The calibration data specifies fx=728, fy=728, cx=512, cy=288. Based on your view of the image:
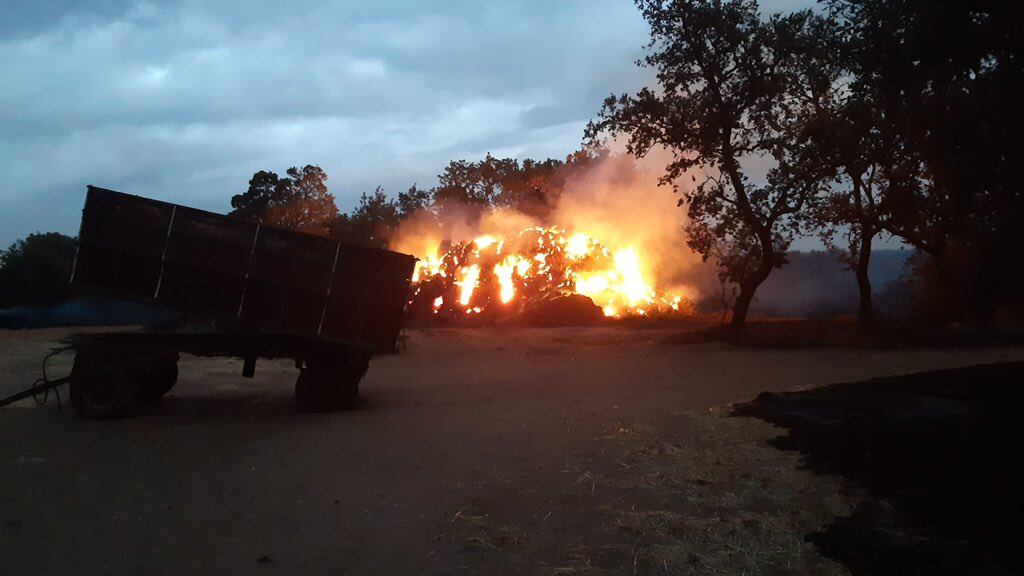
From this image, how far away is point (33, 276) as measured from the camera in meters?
32.3

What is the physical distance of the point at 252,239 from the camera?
35.5 feet

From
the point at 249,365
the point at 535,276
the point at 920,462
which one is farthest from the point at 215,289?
the point at 535,276

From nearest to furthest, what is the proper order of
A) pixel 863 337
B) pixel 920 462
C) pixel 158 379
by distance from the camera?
pixel 920 462 < pixel 158 379 < pixel 863 337

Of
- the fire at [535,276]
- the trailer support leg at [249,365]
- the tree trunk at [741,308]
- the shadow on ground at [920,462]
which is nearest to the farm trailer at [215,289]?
the trailer support leg at [249,365]

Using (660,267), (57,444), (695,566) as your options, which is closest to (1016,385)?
(695,566)

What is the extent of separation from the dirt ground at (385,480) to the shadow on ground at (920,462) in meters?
0.38

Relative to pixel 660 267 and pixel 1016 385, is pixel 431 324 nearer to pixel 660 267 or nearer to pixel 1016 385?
pixel 660 267

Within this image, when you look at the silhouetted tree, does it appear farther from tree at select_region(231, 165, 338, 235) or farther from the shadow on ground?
the shadow on ground

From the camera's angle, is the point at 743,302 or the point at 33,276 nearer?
the point at 743,302

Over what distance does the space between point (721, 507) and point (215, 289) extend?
7.88 meters

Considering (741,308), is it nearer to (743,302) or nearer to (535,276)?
(743,302)

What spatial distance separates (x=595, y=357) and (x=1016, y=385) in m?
10.7

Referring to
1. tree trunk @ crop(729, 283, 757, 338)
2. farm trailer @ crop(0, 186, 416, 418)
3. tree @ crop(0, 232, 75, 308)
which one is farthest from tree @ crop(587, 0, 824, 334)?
tree @ crop(0, 232, 75, 308)

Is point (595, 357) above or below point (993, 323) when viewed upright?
below
